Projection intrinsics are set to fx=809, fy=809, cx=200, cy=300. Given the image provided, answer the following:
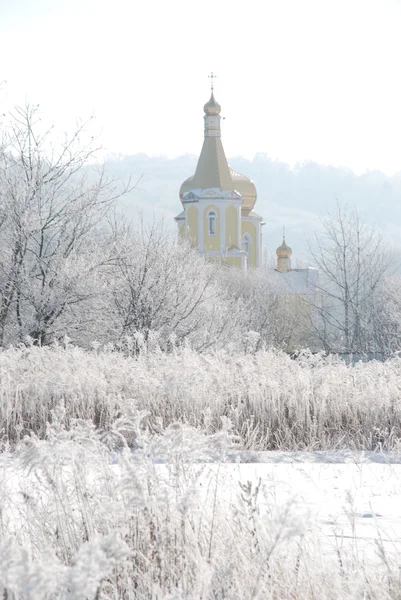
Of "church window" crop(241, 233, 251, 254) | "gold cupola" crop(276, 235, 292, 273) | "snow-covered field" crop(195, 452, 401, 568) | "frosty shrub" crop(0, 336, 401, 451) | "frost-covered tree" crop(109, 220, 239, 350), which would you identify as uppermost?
"church window" crop(241, 233, 251, 254)

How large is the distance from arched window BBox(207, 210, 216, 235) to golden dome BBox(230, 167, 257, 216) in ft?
12.9

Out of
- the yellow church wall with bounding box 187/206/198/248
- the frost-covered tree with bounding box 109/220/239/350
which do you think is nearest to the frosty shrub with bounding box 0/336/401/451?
the frost-covered tree with bounding box 109/220/239/350

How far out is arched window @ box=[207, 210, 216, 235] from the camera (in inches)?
2158

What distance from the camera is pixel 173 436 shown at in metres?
3.44

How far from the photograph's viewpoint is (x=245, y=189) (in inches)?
2318

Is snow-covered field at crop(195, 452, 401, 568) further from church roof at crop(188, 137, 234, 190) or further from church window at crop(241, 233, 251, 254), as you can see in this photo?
church window at crop(241, 233, 251, 254)

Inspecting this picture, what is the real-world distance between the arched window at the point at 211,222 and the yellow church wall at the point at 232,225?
89cm

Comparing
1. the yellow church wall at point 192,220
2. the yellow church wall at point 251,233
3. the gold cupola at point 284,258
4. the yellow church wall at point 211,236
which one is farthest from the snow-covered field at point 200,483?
the yellow church wall at point 251,233

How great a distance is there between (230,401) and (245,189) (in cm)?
5199

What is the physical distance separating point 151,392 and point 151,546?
15.8 feet

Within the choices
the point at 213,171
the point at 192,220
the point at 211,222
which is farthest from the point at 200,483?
the point at 213,171

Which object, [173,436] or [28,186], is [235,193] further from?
[173,436]

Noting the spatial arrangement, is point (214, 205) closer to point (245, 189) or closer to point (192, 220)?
point (192, 220)

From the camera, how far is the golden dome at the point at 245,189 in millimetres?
58156
